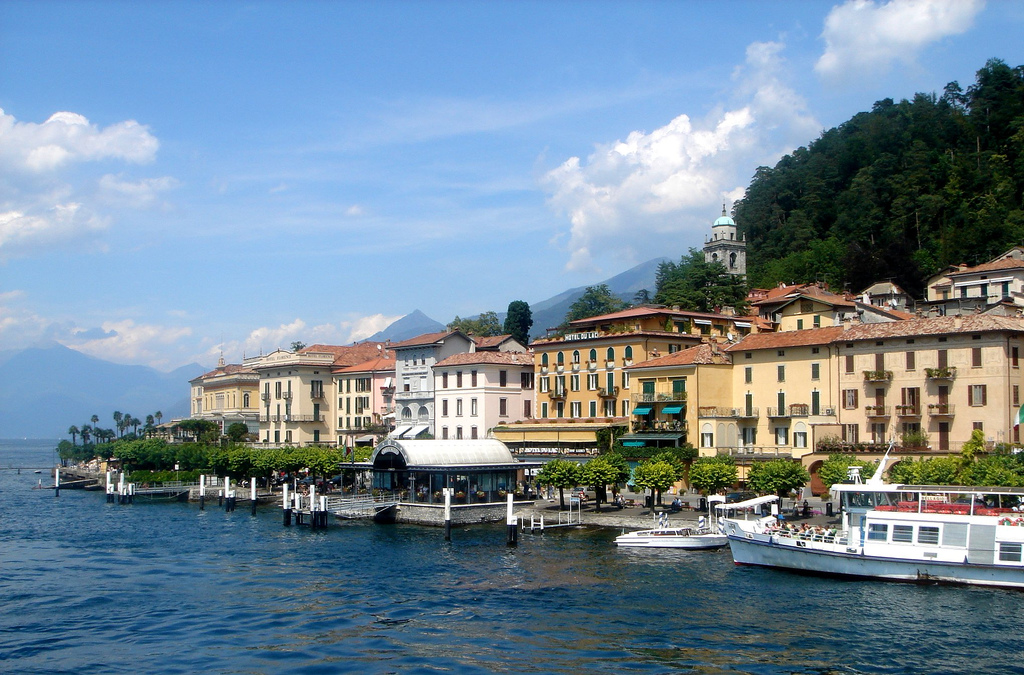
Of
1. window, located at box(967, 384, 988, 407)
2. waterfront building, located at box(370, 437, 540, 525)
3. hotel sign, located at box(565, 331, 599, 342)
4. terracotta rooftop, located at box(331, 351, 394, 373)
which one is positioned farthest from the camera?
terracotta rooftop, located at box(331, 351, 394, 373)

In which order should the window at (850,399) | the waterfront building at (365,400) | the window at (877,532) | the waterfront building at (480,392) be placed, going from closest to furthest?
the window at (877,532) → the window at (850,399) → the waterfront building at (480,392) → the waterfront building at (365,400)

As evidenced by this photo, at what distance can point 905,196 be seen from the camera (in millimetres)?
122188

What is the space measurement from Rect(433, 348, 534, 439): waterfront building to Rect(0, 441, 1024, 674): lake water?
32010 millimetres

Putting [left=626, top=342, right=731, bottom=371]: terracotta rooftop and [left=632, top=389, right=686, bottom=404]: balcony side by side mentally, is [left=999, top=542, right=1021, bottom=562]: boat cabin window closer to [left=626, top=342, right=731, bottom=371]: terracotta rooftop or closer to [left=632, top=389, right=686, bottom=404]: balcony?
[left=626, top=342, right=731, bottom=371]: terracotta rooftop

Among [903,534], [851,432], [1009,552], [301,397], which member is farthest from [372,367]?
[1009,552]

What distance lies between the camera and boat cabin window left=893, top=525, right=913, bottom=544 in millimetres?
44412

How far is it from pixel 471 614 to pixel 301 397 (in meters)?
79.1

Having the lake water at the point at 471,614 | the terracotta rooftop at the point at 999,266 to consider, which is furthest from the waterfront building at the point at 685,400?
the terracotta rooftop at the point at 999,266

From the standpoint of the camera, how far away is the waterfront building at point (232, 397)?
13112 centimetres

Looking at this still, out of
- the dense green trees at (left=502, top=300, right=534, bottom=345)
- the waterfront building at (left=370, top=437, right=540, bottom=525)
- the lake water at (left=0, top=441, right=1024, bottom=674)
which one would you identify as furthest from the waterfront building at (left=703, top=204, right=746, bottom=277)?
the lake water at (left=0, top=441, right=1024, bottom=674)

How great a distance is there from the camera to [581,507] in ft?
227

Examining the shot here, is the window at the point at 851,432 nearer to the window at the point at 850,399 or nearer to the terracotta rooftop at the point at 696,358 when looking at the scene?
the window at the point at 850,399

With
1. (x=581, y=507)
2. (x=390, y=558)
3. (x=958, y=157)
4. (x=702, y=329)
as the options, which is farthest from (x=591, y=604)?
(x=958, y=157)

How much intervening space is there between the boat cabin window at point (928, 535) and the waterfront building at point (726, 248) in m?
102
